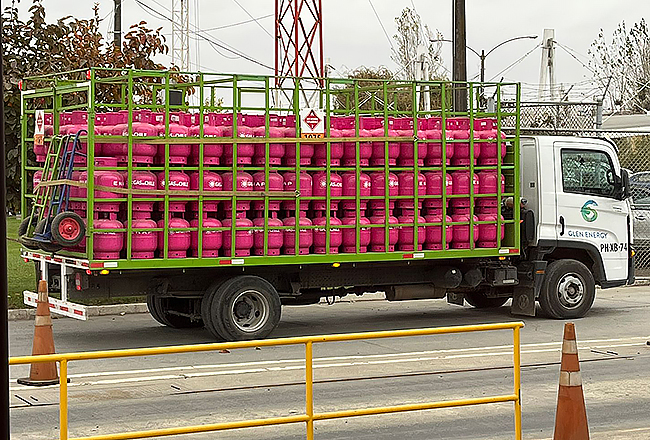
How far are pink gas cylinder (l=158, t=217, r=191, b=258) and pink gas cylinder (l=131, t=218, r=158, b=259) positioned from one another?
0.33 ft

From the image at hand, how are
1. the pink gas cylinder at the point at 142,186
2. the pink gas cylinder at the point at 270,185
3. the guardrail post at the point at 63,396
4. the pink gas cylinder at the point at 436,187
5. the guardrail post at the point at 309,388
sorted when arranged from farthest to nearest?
the pink gas cylinder at the point at 436,187 → the pink gas cylinder at the point at 270,185 → the pink gas cylinder at the point at 142,186 → the guardrail post at the point at 309,388 → the guardrail post at the point at 63,396

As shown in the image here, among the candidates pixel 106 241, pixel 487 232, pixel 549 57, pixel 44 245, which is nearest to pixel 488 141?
pixel 487 232

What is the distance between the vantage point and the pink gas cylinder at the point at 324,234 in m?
13.7

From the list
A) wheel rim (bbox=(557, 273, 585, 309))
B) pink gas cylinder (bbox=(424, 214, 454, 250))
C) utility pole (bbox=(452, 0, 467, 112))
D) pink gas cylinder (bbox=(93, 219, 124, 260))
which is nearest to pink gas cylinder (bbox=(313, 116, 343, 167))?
pink gas cylinder (bbox=(424, 214, 454, 250))

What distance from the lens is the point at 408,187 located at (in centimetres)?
1413

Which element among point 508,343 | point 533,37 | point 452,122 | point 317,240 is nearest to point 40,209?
point 317,240

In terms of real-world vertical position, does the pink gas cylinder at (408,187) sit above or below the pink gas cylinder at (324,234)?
above

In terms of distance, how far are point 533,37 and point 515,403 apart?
129 feet

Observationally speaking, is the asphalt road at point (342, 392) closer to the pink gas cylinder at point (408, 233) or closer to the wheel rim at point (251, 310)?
the wheel rim at point (251, 310)

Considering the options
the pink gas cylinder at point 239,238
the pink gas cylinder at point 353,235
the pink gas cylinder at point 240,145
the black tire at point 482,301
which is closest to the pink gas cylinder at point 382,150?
the pink gas cylinder at point 353,235

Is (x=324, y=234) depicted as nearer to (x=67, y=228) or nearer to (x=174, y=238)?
(x=174, y=238)

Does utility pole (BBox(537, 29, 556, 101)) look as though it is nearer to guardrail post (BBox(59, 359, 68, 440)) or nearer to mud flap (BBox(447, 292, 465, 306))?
mud flap (BBox(447, 292, 465, 306))

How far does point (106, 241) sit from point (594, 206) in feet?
22.8

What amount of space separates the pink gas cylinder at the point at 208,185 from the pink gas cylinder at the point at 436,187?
280 cm
